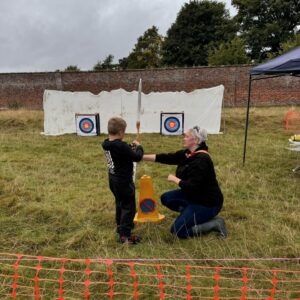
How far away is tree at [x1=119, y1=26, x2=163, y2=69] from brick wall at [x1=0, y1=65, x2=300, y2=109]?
708 inches

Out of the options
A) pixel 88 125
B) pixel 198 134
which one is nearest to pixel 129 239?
pixel 198 134

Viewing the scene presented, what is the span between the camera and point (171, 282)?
9.56 ft

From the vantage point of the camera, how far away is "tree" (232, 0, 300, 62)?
3375 centimetres

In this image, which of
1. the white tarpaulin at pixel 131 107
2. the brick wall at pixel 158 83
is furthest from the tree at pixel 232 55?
the white tarpaulin at pixel 131 107

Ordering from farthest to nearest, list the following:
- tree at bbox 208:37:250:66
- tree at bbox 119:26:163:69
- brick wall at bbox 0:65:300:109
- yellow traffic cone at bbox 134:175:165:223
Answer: tree at bbox 119:26:163:69 → tree at bbox 208:37:250:66 → brick wall at bbox 0:65:300:109 → yellow traffic cone at bbox 134:175:165:223

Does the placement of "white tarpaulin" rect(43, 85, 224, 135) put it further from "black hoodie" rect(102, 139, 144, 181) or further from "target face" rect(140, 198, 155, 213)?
"black hoodie" rect(102, 139, 144, 181)

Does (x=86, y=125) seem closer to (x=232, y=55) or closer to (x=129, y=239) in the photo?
(x=129, y=239)

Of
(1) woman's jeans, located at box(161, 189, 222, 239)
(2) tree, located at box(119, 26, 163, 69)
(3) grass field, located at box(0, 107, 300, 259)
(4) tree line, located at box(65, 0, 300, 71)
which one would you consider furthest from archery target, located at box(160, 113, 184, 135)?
(2) tree, located at box(119, 26, 163, 69)

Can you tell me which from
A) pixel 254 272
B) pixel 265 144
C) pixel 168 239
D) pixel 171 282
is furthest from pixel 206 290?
pixel 265 144

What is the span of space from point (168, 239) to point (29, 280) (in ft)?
4.40

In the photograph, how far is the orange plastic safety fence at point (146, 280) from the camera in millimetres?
2762

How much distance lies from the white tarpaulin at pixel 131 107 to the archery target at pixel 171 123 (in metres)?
0.36

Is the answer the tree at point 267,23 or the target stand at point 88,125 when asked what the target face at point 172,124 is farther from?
the tree at point 267,23

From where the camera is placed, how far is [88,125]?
1162 centimetres
